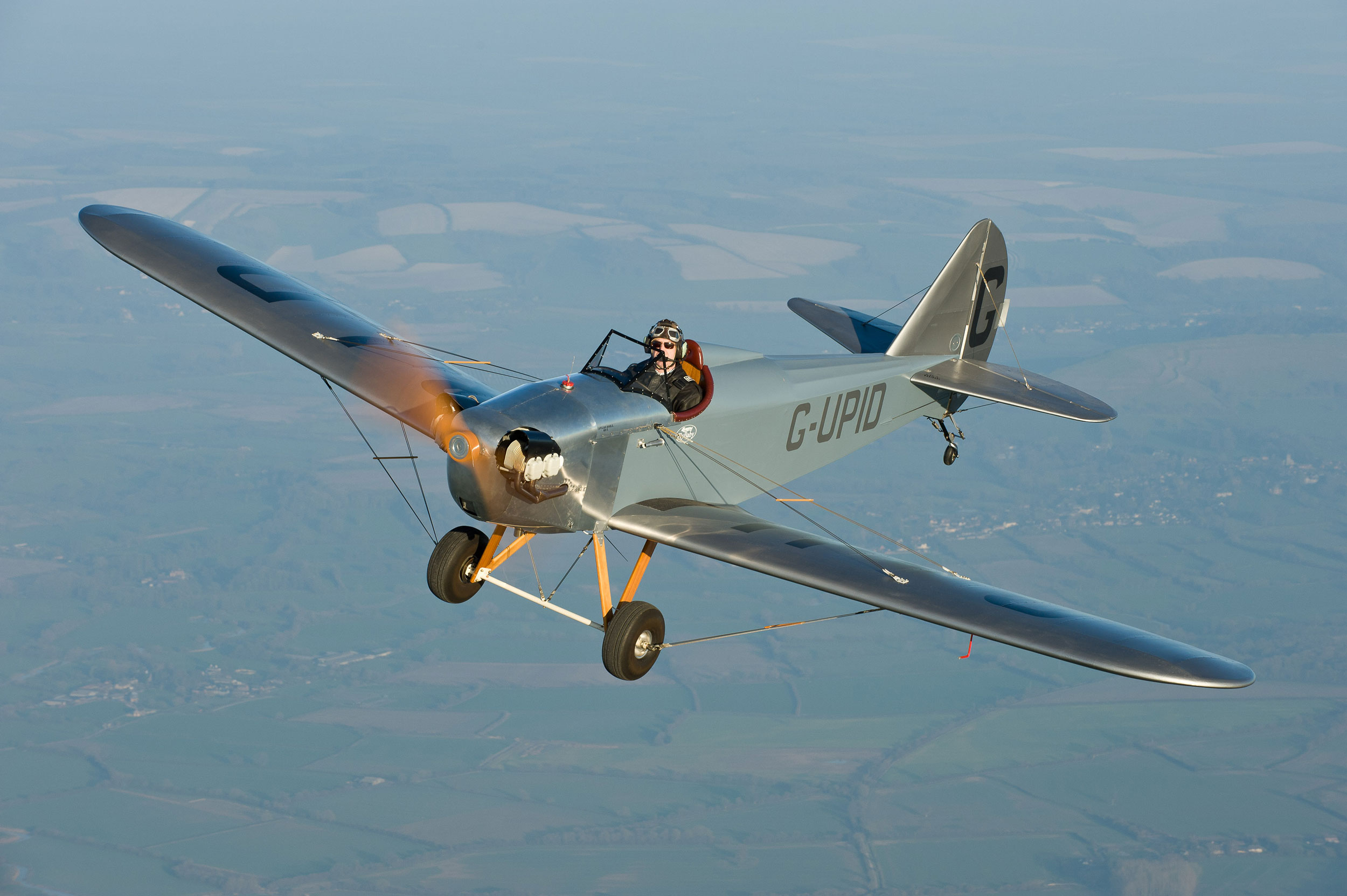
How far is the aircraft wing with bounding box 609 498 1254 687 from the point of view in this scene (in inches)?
571

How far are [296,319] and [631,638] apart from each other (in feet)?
27.8

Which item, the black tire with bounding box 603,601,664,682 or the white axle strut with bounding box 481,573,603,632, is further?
the black tire with bounding box 603,601,664,682

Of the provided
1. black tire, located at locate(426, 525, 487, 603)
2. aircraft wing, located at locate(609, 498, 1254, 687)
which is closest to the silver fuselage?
aircraft wing, located at locate(609, 498, 1254, 687)

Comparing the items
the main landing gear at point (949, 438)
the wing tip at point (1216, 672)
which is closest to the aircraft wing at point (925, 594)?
the wing tip at point (1216, 672)

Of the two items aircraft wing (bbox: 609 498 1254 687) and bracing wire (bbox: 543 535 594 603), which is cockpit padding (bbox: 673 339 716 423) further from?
bracing wire (bbox: 543 535 594 603)

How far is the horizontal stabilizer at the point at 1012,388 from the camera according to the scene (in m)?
21.8

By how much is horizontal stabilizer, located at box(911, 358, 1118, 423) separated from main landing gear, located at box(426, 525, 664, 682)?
26.0ft

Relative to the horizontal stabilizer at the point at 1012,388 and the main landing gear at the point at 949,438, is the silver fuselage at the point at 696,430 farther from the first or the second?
the main landing gear at the point at 949,438

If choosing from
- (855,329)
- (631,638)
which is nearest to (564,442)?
(631,638)

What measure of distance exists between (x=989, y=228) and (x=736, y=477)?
881cm

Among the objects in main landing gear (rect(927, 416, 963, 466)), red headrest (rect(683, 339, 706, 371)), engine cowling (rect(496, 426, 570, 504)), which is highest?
red headrest (rect(683, 339, 706, 371))

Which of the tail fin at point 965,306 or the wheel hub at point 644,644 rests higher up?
the tail fin at point 965,306

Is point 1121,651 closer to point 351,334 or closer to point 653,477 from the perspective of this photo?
point 653,477

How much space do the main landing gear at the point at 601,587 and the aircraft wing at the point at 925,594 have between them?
582mm
